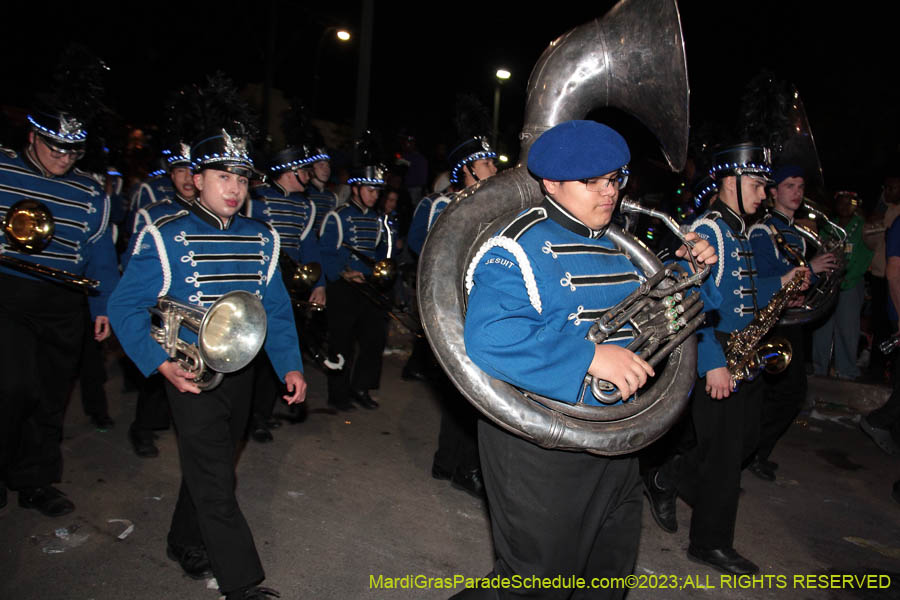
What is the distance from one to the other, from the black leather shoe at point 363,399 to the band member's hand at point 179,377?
149 inches

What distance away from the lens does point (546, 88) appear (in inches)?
121

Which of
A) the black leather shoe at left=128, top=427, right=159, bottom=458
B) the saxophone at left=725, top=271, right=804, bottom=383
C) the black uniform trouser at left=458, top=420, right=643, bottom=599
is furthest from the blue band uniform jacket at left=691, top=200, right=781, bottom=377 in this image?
the black leather shoe at left=128, top=427, right=159, bottom=458

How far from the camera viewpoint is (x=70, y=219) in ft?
14.2

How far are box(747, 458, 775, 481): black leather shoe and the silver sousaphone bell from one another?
4.48m

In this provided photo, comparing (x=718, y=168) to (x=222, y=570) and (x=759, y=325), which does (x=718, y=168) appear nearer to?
(x=759, y=325)

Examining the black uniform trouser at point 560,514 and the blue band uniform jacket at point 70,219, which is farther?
the blue band uniform jacket at point 70,219

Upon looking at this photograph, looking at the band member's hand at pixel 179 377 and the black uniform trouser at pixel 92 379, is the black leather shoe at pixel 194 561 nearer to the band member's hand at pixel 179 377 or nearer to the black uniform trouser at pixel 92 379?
the band member's hand at pixel 179 377

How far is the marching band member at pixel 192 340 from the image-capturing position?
312 centimetres

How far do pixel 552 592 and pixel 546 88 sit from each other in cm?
216

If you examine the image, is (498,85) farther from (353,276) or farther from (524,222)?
(524,222)

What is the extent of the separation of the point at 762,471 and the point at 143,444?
5078 mm

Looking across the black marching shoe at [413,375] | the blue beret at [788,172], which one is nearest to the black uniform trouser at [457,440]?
the black marching shoe at [413,375]

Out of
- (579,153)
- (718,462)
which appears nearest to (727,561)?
(718,462)

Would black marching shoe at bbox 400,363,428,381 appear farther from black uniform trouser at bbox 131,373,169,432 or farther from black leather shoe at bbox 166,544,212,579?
black leather shoe at bbox 166,544,212,579
